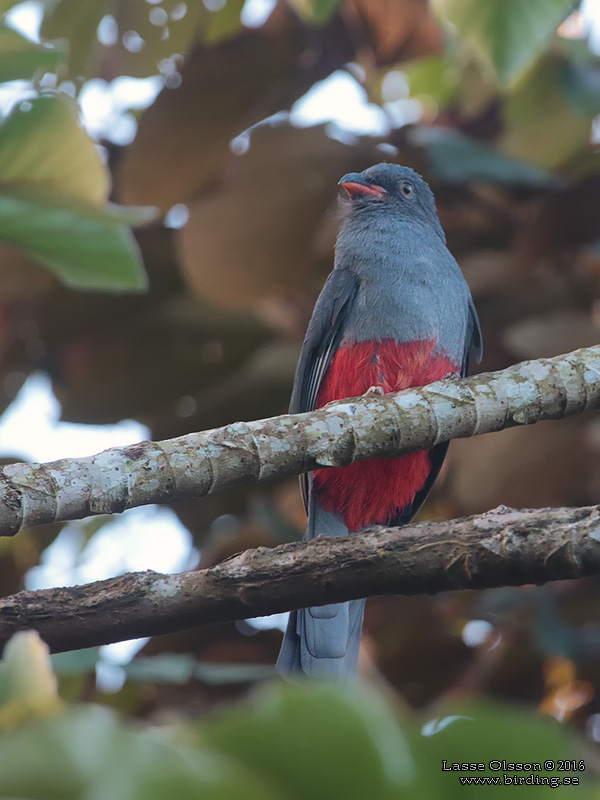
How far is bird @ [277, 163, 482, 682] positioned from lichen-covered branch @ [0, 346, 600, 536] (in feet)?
2.59

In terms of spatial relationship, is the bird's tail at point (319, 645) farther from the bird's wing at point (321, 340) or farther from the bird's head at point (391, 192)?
the bird's head at point (391, 192)

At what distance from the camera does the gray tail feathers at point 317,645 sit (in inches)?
109

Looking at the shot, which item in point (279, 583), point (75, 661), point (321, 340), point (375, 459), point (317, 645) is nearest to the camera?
point (279, 583)

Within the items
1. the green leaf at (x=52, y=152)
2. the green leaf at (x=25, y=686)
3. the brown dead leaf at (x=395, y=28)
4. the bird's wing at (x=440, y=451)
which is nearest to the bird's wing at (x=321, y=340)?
the bird's wing at (x=440, y=451)

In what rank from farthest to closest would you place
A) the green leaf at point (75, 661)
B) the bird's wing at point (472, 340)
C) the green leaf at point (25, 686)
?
1. the bird's wing at point (472, 340)
2. the green leaf at point (75, 661)
3. the green leaf at point (25, 686)

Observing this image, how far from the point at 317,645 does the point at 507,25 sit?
1826 millimetres

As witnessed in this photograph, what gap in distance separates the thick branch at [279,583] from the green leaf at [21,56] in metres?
1.40

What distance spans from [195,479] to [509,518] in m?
0.66

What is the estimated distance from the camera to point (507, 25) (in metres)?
2.36

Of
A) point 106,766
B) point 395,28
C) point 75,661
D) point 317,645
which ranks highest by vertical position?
point 395,28

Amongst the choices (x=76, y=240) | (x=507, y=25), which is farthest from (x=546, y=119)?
(x=76, y=240)

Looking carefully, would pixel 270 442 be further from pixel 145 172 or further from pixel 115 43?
pixel 115 43

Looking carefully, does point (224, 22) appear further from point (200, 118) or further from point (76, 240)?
point (76, 240)

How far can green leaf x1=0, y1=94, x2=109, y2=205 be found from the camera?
2.45 metres
